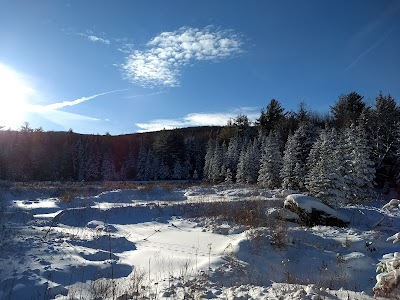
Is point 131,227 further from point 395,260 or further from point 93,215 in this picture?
point 395,260

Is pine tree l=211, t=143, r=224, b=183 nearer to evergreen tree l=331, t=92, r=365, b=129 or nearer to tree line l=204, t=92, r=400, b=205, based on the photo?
tree line l=204, t=92, r=400, b=205

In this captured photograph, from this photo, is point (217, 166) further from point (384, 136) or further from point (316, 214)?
point (316, 214)

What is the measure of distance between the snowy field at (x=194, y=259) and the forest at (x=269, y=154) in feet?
25.4

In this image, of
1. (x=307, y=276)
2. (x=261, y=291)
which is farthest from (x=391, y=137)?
(x=261, y=291)

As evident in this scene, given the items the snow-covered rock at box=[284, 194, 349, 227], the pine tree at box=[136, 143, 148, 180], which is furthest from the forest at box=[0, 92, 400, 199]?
the snow-covered rock at box=[284, 194, 349, 227]

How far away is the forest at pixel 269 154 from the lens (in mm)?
27750

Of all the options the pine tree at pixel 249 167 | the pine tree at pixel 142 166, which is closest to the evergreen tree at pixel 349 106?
the pine tree at pixel 249 167

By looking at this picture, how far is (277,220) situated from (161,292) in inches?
365

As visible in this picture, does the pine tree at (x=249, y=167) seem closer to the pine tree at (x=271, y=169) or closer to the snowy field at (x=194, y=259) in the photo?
the pine tree at (x=271, y=169)

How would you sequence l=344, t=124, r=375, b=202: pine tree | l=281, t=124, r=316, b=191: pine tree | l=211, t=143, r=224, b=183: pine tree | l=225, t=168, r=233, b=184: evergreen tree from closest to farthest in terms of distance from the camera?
1. l=344, t=124, r=375, b=202: pine tree
2. l=281, t=124, r=316, b=191: pine tree
3. l=225, t=168, r=233, b=184: evergreen tree
4. l=211, t=143, r=224, b=183: pine tree

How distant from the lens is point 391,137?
125 ft

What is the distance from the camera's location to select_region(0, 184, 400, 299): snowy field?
6480 mm

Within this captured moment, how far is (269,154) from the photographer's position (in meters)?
38.7

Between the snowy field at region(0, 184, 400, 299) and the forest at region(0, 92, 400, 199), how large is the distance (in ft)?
25.4
